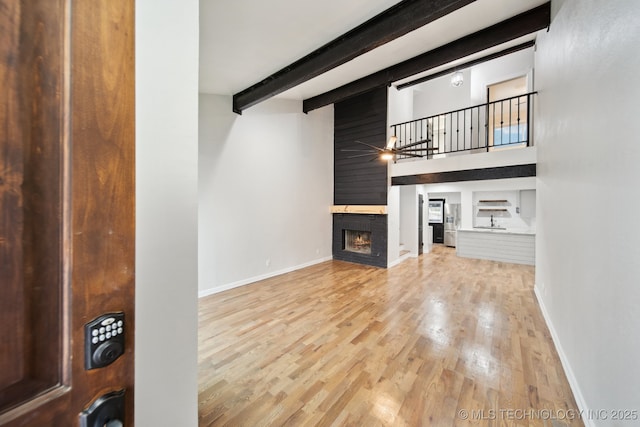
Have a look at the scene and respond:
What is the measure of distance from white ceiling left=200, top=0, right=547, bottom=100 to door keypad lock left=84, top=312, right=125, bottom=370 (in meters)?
2.85

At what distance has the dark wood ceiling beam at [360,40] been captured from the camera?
2.45m

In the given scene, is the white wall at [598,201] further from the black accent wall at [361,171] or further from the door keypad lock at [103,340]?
the black accent wall at [361,171]

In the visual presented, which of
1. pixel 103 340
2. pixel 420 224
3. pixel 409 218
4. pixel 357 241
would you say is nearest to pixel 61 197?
pixel 103 340

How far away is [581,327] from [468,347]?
99 cm

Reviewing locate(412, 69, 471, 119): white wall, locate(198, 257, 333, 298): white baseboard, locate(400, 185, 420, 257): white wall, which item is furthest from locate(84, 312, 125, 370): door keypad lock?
locate(412, 69, 471, 119): white wall

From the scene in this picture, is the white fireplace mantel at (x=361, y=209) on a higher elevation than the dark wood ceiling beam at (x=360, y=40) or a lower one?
lower

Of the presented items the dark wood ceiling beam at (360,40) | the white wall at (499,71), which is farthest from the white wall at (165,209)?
the white wall at (499,71)

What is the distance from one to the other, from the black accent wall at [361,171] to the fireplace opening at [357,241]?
0.19 m

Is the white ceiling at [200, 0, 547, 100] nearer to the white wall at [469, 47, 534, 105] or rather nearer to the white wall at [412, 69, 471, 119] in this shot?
the white wall at [469, 47, 534, 105]

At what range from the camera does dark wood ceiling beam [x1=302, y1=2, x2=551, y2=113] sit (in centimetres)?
330

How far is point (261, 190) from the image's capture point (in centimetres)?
492

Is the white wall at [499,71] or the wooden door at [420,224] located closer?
the white wall at [499,71]

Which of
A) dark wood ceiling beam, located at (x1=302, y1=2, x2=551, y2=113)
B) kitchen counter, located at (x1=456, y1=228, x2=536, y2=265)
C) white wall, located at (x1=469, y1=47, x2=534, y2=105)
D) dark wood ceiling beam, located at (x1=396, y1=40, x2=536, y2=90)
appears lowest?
kitchen counter, located at (x1=456, y1=228, x2=536, y2=265)

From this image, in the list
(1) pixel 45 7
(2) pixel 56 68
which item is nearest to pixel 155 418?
(2) pixel 56 68
